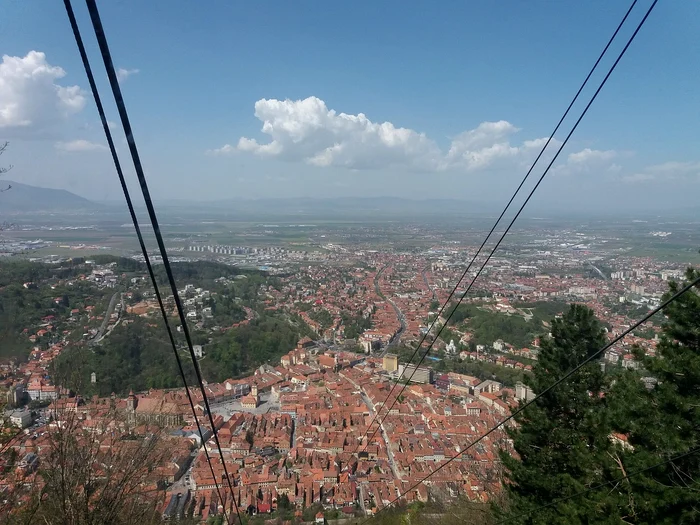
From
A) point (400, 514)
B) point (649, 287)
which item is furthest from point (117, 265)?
point (649, 287)

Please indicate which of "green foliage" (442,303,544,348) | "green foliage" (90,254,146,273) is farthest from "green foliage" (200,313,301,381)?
"green foliage" (442,303,544,348)

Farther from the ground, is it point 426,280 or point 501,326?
point 426,280

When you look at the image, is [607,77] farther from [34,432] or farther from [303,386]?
→ [303,386]

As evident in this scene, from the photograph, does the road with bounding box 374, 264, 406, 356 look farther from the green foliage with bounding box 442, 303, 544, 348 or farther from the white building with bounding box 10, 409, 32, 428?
the white building with bounding box 10, 409, 32, 428

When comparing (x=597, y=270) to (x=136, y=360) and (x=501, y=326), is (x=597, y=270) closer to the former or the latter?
(x=501, y=326)

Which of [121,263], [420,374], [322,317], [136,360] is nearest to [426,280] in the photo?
[322,317]

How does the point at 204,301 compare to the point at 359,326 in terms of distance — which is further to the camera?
the point at 359,326

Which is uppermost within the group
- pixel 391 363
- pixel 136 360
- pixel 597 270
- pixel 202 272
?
pixel 202 272
